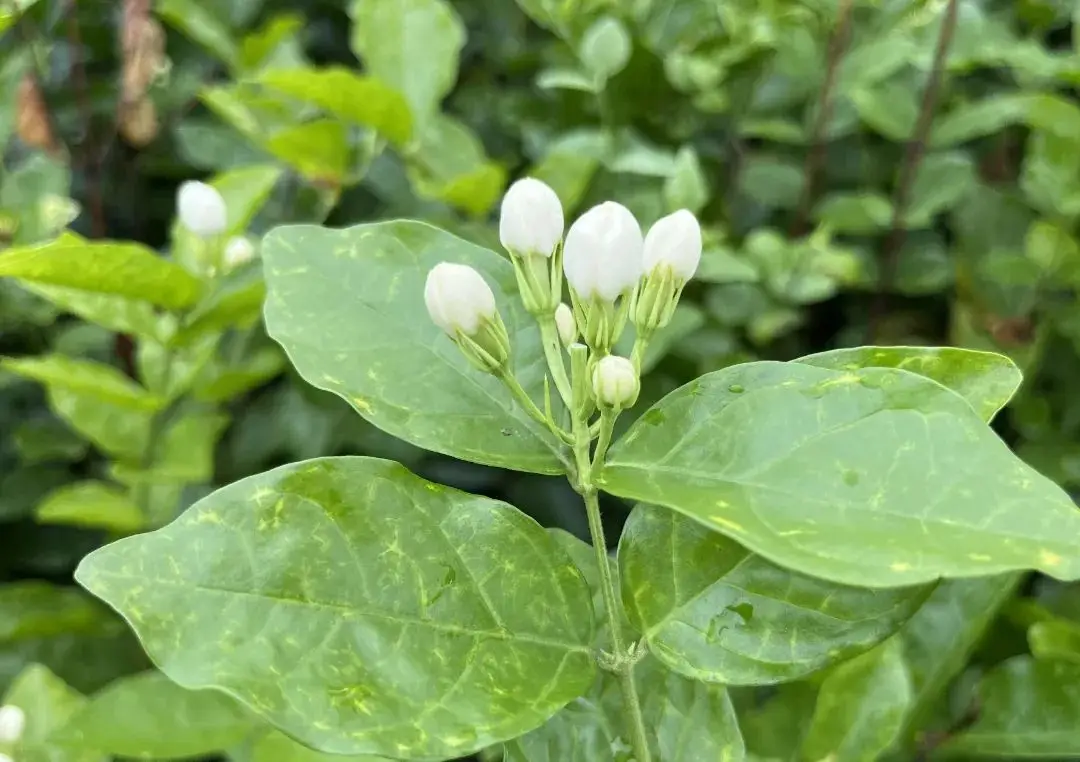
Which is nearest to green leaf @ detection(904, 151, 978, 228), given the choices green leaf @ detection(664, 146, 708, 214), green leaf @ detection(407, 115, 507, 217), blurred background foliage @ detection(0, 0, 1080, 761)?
blurred background foliage @ detection(0, 0, 1080, 761)

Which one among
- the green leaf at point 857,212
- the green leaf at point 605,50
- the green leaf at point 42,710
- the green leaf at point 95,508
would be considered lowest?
the green leaf at point 42,710

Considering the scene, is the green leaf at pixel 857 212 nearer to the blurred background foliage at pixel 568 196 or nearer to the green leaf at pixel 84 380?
the blurred background foliage at pixel 568 196

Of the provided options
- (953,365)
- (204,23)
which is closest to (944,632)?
(953,365)

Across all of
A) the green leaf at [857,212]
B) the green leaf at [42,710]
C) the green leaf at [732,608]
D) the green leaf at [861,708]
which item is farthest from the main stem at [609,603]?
the green leaf at [857,212]

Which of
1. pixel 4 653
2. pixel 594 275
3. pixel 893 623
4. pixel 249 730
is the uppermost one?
pixel 594 275

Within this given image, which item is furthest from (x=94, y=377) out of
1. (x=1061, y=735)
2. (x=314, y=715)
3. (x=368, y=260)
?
(x=1061, y=735)

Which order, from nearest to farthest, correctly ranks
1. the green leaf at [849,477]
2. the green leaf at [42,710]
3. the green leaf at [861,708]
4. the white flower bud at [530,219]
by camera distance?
the green leaf at [849,477], the white flower bud at [530,219], the green leaf at [861,708], the green leaf at [42,710]

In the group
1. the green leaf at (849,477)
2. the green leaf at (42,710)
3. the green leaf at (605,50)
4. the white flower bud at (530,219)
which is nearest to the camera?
the green leaf at (849,477)

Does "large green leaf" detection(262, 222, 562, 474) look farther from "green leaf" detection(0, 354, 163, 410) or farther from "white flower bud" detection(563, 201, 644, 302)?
"green leaf" detection(0, 354, 163, 410)

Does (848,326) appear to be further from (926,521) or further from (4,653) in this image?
(4,653)
